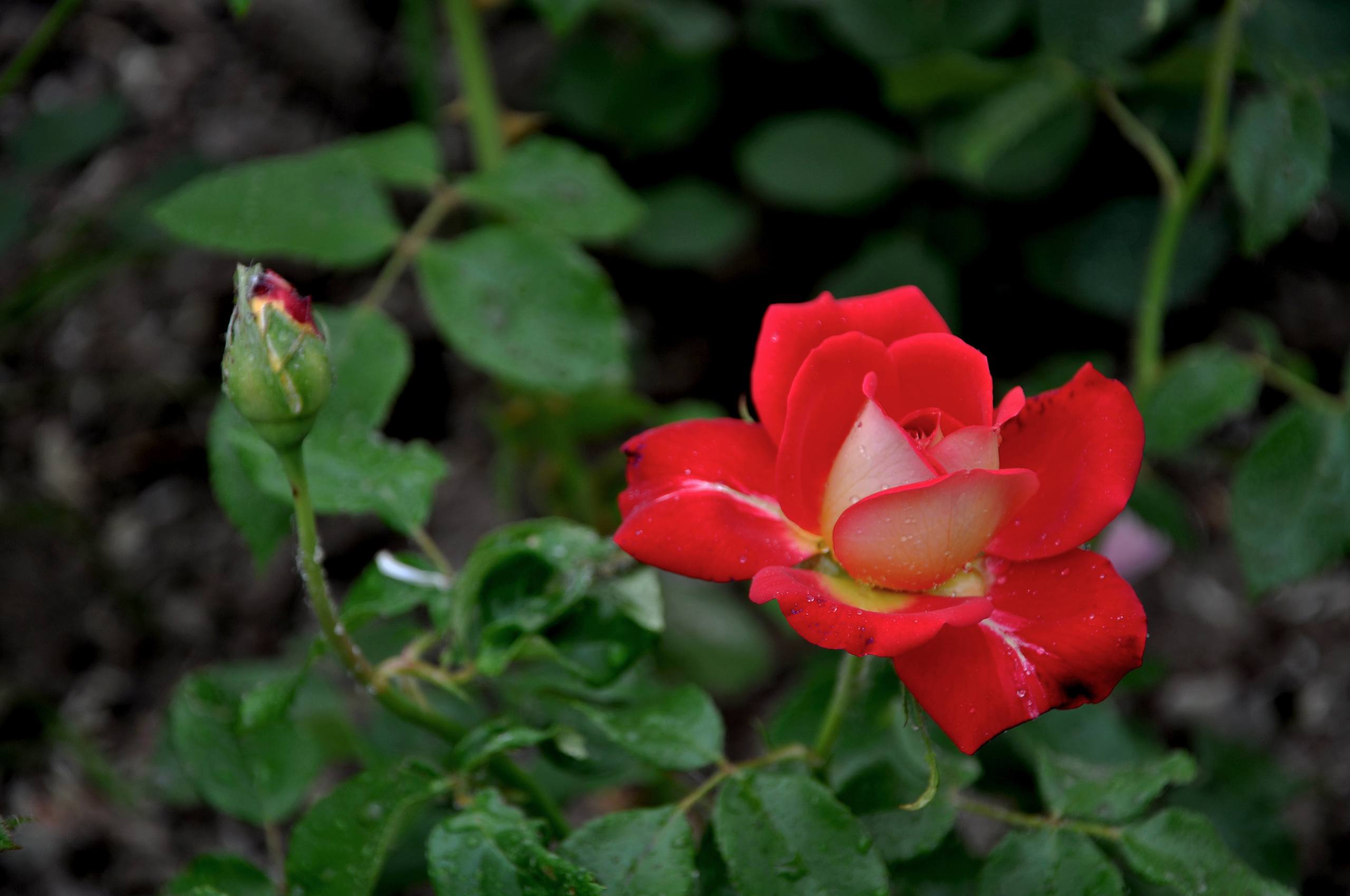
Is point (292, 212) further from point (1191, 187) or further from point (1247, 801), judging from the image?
point (1247, 801)

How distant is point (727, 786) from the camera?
2.29ft

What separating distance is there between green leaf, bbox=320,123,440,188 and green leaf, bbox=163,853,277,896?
71 centimetres

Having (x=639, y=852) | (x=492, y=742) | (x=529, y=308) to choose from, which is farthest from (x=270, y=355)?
(x=529, y=308)

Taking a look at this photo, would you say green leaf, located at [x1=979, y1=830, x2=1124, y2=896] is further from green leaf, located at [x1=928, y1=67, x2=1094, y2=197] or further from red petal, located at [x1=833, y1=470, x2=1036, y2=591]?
green leaf, located at [x1=928, y1=67, x2=1094, y2=197]

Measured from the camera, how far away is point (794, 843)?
66 cm

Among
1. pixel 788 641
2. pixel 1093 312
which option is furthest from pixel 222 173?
pixel 1093 312

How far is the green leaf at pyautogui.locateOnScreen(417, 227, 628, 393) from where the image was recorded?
107 cm

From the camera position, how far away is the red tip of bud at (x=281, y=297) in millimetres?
602

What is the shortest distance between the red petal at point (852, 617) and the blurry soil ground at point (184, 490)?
1.33 meters

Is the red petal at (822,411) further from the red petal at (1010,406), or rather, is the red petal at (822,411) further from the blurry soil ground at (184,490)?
the blurry soil ground at (184,490)

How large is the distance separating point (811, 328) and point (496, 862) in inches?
14.9

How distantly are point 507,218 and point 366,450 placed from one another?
0.63 m

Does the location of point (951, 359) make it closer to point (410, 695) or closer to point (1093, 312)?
point (410, 695)

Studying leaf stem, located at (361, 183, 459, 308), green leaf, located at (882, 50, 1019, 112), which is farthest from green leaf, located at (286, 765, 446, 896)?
green leaf, located at (882, 50, 1019, 112)
